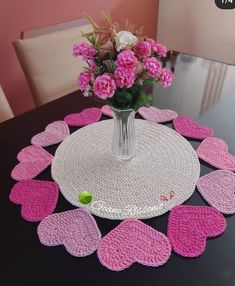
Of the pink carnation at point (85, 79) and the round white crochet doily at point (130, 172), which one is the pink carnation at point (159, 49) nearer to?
the pink carnation at point (85, 79)

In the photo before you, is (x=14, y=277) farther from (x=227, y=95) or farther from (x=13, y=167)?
(x=227, y=95)

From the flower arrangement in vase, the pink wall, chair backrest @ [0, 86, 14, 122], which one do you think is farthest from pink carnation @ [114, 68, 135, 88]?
the pink wall

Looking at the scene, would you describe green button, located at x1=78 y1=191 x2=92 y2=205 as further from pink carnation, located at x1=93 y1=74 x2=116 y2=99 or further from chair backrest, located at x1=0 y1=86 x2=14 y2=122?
chair backrest, located at x1=0 y1=86 x2=14 y2=122

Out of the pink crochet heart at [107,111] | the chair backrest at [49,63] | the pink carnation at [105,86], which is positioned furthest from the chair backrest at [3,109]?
the pink carnation at [105,86]

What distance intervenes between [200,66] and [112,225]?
102cm

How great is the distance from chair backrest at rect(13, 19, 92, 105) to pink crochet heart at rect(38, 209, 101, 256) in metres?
0.84

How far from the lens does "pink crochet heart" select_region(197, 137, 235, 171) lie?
0.87 meters

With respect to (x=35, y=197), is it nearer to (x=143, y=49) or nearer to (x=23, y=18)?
A: (x=143, y=49)

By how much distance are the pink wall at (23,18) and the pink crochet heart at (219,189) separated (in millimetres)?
1451

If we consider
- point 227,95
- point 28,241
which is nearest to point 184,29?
point 227,95

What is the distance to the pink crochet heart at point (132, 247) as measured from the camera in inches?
25.4

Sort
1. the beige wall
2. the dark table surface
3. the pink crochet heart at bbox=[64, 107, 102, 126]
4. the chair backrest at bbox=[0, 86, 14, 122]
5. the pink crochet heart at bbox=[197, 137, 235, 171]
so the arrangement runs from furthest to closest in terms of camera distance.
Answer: the beige wall, the chair backrest at bbox=[0, 86, 14, 122], the pink crochet heart at bbox=[64, 107, 102, 126], the pink crochet heart at bbox=[197, 137, 235, 171], the dark table surface

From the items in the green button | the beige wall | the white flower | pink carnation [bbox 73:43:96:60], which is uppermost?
the white flower

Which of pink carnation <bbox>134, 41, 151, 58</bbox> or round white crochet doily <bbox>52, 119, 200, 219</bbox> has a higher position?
pink carnation <bbox>134, 41, 151, 58</bbox>
